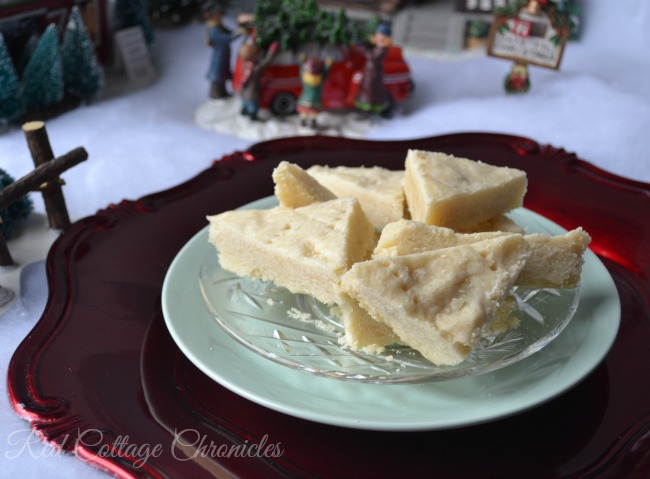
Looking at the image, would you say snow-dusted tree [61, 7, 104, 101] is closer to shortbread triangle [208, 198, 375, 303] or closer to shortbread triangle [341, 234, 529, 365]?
shortbread triangle [208, 198, 375, 303]

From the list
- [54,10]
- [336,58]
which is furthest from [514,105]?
[54,10]

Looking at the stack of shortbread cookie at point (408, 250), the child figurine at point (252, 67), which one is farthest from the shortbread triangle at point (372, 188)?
the child figurine at point (252, 67)

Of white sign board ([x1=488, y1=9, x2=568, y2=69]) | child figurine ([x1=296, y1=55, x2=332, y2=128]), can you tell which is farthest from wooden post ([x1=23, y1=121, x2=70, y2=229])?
white sign board ([x1=488, y1=9, x2=568, y2=69])

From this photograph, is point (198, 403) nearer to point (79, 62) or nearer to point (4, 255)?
point (4, 255)

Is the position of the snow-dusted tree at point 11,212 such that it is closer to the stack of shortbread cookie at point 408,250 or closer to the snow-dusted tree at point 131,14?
the stack of shortbread cookie at point 408,250

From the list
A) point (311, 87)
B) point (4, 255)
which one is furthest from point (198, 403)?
point (311, 87)

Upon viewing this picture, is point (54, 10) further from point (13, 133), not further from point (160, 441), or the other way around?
point (160, 441)
